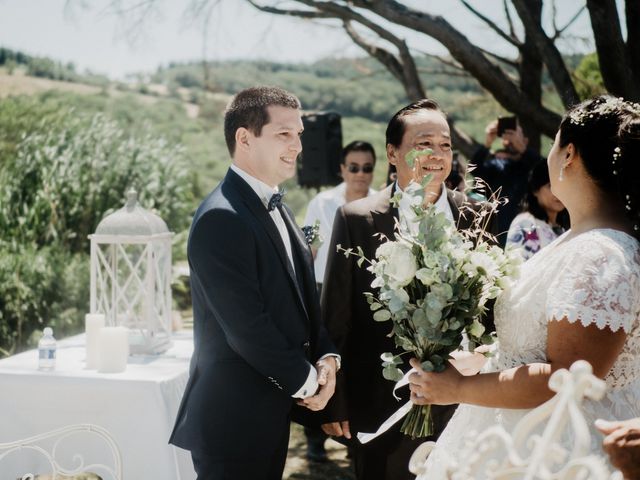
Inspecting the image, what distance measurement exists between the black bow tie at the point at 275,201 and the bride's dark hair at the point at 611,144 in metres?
1.07

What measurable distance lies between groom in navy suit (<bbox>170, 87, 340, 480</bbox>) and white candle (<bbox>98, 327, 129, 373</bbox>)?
111 cm

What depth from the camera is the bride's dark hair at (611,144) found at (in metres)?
2.04

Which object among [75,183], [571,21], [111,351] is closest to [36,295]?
[75,183]

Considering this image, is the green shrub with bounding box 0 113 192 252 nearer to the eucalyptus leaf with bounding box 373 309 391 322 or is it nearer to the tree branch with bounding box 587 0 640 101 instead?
the tree branch with bounding box 587 0 640 101

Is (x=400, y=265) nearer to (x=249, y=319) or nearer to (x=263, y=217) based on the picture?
(x=249, y=319)

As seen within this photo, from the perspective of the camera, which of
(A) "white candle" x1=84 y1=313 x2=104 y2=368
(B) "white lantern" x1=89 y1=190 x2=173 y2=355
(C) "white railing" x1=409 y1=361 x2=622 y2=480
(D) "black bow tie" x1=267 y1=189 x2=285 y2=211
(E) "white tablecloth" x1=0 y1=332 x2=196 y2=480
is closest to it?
(C) "white railing" x1=409 y1=361 x2=622 y2=480

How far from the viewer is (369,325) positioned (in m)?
3.17

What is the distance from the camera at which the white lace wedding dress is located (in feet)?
6.40

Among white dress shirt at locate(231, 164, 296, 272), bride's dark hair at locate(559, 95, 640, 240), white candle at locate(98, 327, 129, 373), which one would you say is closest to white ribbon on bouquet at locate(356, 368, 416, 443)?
white dress shirt at locate(231, 164, 296, 272)

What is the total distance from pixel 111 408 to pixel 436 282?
6.57 ft

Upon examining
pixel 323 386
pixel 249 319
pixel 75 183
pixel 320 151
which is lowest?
pixel 323 386

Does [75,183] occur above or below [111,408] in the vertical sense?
above

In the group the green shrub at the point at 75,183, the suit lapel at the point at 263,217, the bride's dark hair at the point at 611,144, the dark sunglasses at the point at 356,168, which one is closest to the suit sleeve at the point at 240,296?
the suit lapel at the point at 263,217

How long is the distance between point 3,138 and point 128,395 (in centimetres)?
1089
